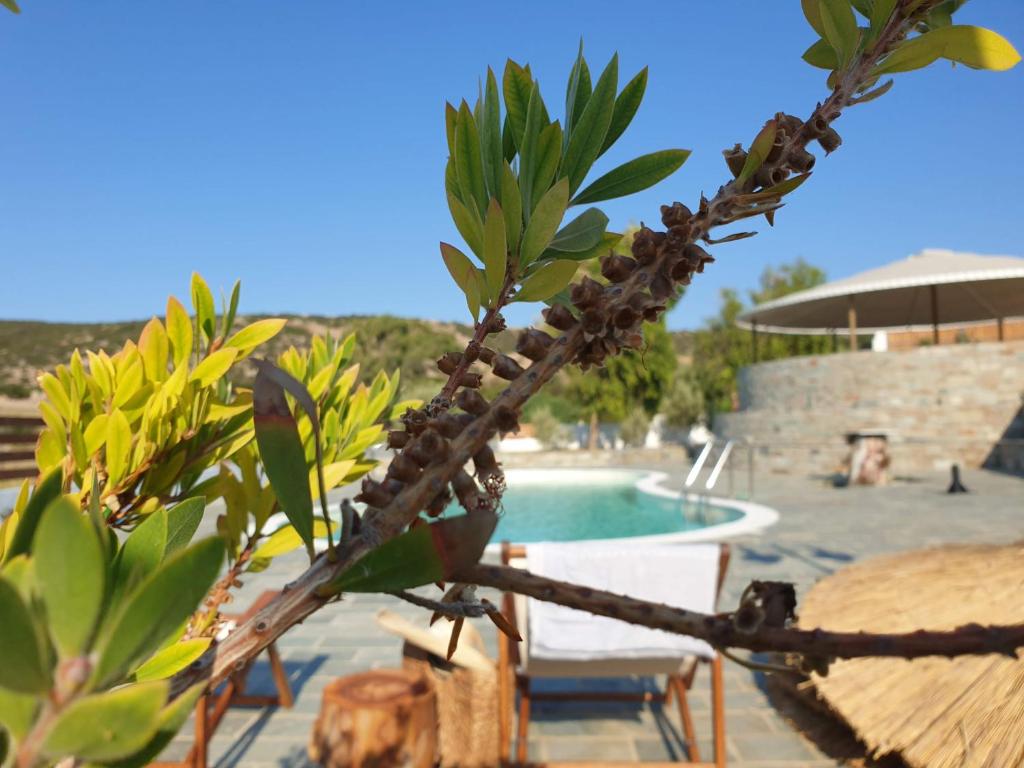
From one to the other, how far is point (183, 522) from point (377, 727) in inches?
→ 93.9

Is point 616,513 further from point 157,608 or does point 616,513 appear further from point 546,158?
point 157,608

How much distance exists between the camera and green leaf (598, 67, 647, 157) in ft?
1.76

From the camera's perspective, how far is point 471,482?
40 centimetres

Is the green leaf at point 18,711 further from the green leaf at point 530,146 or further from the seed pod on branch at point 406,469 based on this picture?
the green leaf at point 530,146

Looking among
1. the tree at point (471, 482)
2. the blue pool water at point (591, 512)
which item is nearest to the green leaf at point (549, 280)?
the tree at point (471, 482)

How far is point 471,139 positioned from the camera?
20.4 inches

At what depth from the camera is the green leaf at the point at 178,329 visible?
96 cm

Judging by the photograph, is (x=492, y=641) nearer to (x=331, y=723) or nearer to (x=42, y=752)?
(x=331, y=723)

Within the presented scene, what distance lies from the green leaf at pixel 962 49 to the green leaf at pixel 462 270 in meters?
0.33

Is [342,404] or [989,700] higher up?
[342,404]

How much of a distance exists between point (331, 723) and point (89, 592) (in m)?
2.68

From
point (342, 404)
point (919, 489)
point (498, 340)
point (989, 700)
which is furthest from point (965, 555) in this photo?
point (919, 489)

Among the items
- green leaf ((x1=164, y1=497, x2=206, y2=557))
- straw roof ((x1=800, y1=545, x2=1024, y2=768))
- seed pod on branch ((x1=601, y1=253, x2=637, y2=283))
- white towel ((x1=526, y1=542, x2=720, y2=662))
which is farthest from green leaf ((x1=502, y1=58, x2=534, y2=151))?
white towel ((x1=526, y1=542, x2=720, y2=662))

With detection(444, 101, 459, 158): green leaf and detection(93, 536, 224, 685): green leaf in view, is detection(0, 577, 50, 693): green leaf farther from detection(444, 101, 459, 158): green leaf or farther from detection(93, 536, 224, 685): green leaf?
detection(444, 101, 459, 158): green leaf
